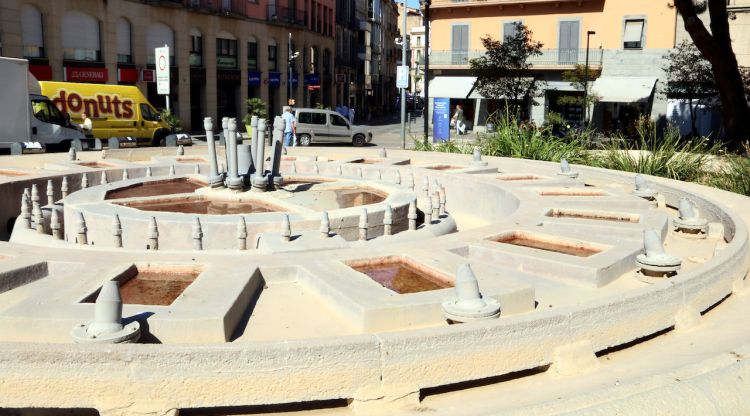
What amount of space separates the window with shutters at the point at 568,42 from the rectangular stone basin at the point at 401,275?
130 ft

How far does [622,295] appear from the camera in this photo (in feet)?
21.2

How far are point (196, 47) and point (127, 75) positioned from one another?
7.29m

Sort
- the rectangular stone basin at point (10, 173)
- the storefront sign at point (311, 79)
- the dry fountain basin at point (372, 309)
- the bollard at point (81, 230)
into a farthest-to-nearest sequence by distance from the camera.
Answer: the storefront sign at point (311, 79), the rectangular stone basin at point (10, 173), the bollard at point (81, 230), the dry fountain basin at point (372, 309)

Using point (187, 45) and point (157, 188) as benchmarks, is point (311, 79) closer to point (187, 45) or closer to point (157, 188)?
point (187, 45)

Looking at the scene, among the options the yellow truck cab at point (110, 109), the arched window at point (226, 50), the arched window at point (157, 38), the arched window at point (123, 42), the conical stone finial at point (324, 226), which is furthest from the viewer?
the arched window at point (226, 50)

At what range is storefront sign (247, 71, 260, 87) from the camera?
50.3m

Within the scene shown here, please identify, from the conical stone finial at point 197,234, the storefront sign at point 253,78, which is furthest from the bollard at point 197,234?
the storefront sign at point 253,78

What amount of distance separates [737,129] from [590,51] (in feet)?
73.3

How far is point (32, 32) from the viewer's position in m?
34.8

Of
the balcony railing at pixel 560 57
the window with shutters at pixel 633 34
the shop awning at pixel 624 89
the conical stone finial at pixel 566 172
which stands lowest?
the conical stone finial at pixel 566 172

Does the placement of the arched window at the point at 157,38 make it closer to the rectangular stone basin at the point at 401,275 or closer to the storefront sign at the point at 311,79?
the storefront sign at the point at 311,79

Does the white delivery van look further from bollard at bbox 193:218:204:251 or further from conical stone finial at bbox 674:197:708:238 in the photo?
conical stone finial at bbox 674:197:708:238

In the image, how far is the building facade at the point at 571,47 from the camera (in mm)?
42469

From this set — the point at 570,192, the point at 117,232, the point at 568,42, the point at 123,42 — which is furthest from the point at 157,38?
the point at 117,232
